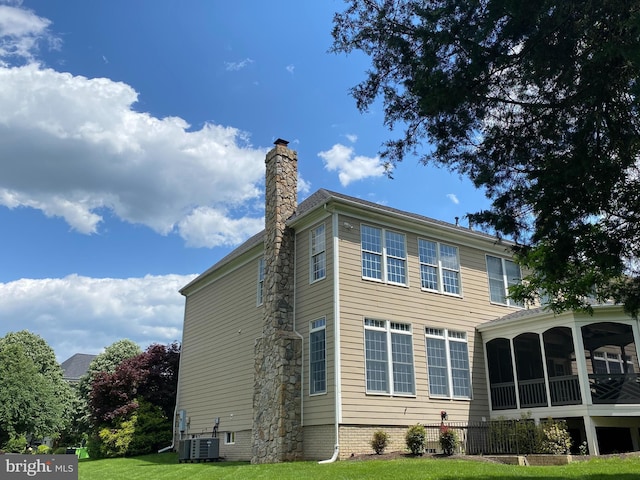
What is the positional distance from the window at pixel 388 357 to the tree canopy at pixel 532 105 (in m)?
7.21

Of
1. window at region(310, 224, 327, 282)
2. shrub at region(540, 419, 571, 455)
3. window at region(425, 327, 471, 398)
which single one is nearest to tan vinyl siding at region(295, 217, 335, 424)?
window at region(310, 224, 327, 282)

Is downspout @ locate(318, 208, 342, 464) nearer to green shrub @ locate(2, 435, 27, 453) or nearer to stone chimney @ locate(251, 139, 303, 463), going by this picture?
stone chimney @ locate(251, 139, 303, 463)

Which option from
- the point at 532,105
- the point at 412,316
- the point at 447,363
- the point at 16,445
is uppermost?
the point at 532,105

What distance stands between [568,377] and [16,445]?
27.4 meters

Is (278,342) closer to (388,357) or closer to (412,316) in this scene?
(388,357)

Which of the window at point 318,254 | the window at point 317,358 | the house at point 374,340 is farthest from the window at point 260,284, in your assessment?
the window at point 317,358

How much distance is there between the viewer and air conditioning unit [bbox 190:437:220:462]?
693 inches

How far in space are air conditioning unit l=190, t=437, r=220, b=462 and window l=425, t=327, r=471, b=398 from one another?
293 inches

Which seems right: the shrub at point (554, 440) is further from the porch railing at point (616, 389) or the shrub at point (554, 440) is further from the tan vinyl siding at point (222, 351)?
the tan vinyl siding at point (222, 351)

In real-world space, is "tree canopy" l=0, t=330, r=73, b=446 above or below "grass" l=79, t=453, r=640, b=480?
above

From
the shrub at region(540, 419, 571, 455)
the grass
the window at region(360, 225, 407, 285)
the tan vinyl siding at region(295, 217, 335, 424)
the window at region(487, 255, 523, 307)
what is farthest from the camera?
the window at region(487, 255, 523, 307)

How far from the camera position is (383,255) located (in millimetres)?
16359

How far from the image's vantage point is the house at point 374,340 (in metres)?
14.6

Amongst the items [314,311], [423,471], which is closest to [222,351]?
[314,311]
